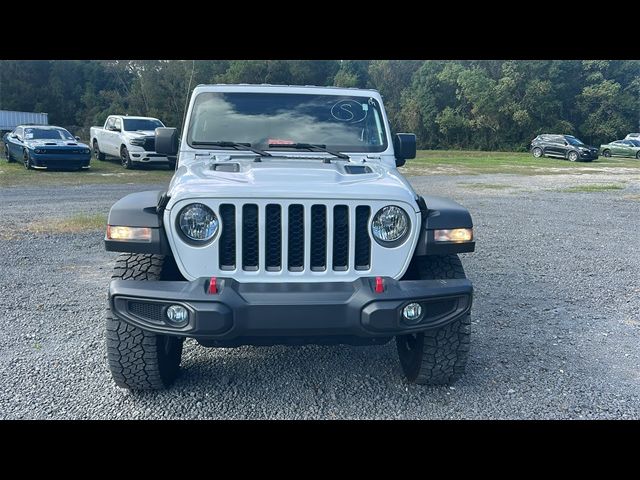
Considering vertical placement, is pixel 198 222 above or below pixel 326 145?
below

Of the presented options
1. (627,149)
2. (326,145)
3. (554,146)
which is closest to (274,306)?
(326,145)

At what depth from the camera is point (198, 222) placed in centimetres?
321

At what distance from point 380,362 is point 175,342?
1.47 meters

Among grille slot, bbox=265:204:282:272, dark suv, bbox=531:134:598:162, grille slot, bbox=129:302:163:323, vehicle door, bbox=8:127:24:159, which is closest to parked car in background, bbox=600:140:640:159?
dark suv, bbox=531:134:598:162

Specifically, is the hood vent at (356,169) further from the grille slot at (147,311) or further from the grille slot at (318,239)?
the grille slot at (147,311)

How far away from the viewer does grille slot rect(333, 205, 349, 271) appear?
127 inches

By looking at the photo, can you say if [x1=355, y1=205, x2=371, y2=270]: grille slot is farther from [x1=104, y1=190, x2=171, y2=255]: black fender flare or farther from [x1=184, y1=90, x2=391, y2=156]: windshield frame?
[x1=184, y1=90, x2=391, y2=156]: windshield frame

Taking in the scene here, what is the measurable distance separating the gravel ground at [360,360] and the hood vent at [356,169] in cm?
139

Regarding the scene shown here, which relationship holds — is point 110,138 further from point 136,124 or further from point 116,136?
point 136,124

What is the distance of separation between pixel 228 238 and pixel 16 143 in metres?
18.0

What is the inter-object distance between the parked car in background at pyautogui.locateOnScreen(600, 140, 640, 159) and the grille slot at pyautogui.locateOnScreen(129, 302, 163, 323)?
39086 millimetres

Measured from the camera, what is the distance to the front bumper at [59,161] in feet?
56.6

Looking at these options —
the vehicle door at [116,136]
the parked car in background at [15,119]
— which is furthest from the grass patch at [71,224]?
the parked car in background at [15,119]

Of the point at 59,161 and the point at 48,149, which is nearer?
the point at 48,149
